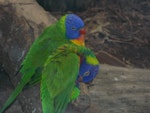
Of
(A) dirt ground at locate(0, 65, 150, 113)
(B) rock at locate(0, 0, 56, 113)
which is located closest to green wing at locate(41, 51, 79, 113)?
(B) rock at locate(0, 0, 56, 113)

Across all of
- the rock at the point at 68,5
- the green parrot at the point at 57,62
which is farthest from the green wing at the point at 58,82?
the rock at the point at 68,5

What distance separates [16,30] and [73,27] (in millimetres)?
640

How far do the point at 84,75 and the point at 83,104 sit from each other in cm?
26

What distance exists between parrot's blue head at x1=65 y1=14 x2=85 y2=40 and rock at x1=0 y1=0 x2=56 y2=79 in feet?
1.55

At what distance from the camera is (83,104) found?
3.41m

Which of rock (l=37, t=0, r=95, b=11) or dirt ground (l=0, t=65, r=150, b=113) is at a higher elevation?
dirt ground (l=0, t=65, r=150, b=113)

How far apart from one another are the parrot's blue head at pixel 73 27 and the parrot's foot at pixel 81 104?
49cm

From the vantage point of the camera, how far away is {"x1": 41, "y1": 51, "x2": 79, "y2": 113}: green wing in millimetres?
3117

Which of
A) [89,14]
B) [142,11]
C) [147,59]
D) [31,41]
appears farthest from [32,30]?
[142,11]

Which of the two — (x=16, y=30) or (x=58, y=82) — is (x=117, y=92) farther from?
(x=58, y=82)

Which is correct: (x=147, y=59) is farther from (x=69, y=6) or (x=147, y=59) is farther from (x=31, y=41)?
(x=31, y=41)

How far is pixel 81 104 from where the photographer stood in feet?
11.2

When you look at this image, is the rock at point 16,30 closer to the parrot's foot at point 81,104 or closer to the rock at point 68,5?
the parrot's foot at point 81,104

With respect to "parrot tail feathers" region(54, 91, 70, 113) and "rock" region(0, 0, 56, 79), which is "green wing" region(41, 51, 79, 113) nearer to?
"parrot tail feathers" region(54, 91, 70, 113)
